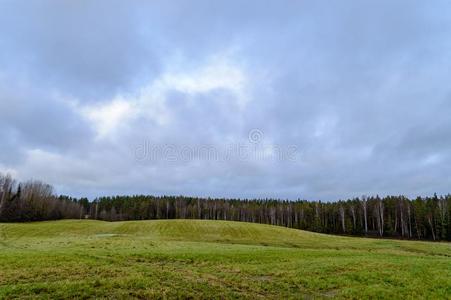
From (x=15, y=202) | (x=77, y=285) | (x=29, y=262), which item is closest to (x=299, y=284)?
(x=77, y=285)

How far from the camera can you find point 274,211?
497 ft

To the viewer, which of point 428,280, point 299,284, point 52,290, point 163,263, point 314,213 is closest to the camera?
point 52,290

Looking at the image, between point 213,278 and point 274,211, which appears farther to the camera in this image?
point 274,211

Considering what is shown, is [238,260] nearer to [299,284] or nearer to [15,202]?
[299,284]

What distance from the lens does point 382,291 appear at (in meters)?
16.3

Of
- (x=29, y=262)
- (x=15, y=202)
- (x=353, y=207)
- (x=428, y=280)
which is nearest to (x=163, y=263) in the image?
(x=29, y=262)

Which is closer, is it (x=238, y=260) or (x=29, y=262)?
(x=29, y=262)

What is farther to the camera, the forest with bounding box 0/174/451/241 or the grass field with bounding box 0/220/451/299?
the forest with bounding box 0/174/451/241

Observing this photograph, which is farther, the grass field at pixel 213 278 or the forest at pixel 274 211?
the forest at pixel 274 211

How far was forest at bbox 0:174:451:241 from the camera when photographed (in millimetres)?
109000

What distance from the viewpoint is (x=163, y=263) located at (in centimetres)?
2388

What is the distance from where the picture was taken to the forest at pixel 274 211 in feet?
358

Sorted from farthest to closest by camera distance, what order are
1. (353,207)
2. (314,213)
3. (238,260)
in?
(314,213)
(353,207)
(238,260)

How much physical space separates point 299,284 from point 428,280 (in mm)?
8102
